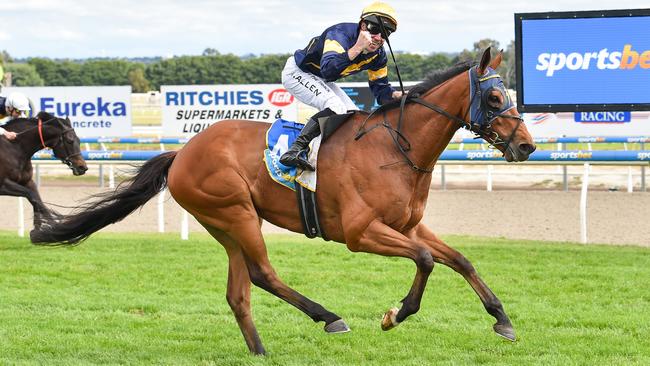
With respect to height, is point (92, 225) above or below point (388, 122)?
below

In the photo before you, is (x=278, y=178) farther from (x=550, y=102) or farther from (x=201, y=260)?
(x=550, y=102)

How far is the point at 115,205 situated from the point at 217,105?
9.52 m

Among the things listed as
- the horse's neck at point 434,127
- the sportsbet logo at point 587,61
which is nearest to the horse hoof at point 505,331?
the horse's neck at point 434,127

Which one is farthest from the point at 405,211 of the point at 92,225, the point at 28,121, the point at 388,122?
the point at 28,121

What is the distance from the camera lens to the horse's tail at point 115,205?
6324 mm

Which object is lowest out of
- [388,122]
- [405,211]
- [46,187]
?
[46,187]

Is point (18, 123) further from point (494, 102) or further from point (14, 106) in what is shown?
point (494, 102)

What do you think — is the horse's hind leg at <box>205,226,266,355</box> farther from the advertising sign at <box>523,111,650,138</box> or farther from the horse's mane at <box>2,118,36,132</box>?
the advertising sign at <box>523,111,650,138</box>

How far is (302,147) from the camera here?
5688mm

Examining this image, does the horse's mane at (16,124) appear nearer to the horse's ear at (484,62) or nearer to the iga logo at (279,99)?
the iga logo at (279,99)

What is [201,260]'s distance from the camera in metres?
9.33

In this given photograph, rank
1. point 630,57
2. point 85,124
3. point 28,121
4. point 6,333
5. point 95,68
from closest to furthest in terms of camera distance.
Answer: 1. point 6,333
2. point 630,57
3. point 28,121
4. point 85,124
5. point 95,68

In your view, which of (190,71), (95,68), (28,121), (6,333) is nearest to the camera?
(6,333)

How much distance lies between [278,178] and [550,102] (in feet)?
16.4
